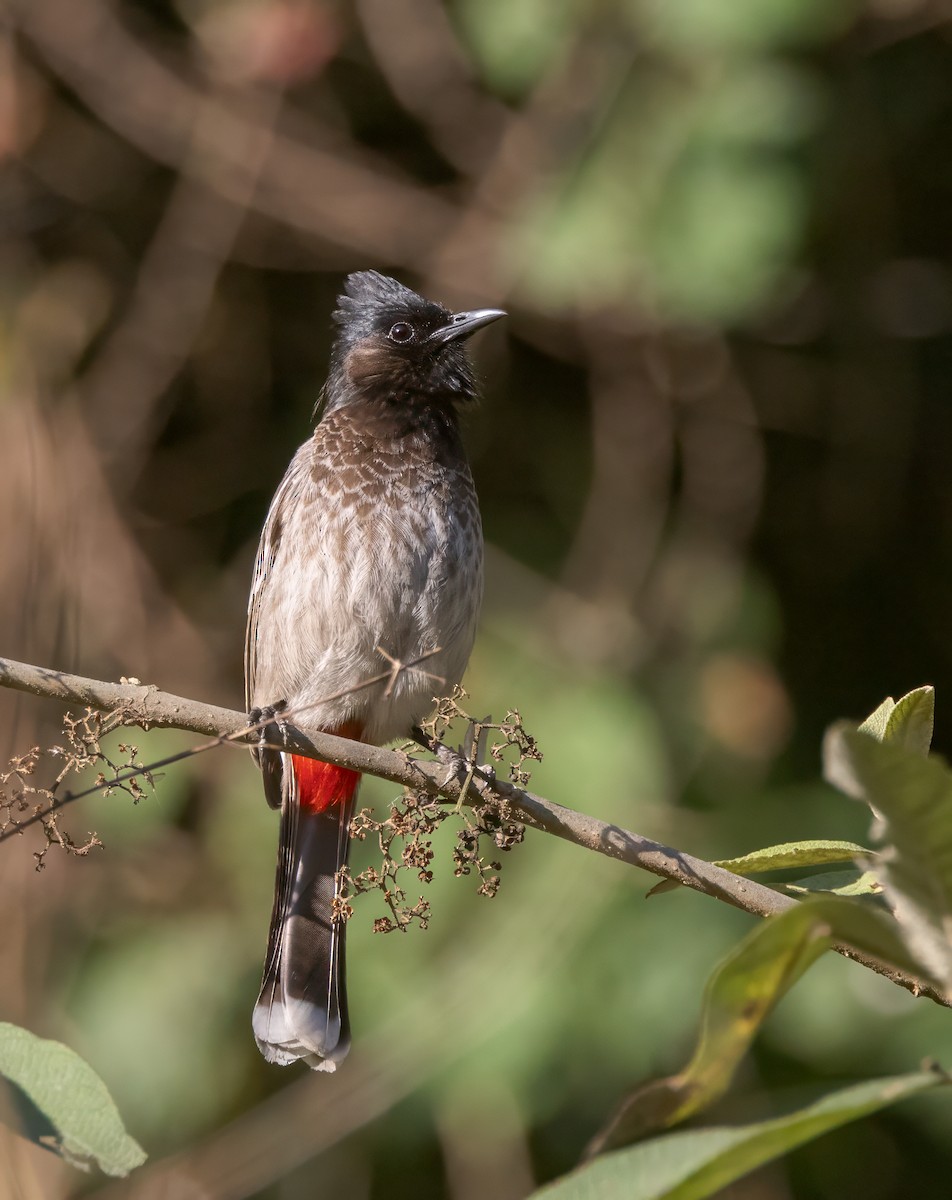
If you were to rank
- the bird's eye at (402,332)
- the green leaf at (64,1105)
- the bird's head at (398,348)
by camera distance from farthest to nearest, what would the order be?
the bird's eye at (402,332), the bird's head at (398,348), the green leaf at (64,1105)

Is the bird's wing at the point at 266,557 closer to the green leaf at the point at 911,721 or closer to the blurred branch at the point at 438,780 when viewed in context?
the blurred branch at the point at 438,780

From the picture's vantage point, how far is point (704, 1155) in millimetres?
936

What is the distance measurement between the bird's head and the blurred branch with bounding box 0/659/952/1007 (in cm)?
149

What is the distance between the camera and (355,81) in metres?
5.10

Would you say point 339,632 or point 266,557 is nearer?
point 339,632

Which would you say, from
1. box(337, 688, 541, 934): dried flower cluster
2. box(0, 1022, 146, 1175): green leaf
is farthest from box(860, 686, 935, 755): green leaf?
box(0, 1022, 146, 1175): green leaf

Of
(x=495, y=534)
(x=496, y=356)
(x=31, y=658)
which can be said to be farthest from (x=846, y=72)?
(x=31, y=658)

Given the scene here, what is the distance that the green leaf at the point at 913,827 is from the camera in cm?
97

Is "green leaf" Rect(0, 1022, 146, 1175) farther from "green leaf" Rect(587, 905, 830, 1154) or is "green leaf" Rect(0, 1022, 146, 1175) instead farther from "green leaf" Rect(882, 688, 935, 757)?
"green leaf" Rect(882, 688, 935, 757)

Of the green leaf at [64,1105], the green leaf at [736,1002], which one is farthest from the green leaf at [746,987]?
the green leaf at [64,1105]

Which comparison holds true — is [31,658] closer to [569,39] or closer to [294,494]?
[294,494]

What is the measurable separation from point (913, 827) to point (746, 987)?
17 cm

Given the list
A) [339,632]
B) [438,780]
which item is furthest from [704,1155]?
[339,632]

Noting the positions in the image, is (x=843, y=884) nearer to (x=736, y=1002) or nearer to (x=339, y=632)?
(x=736, y=1002)
